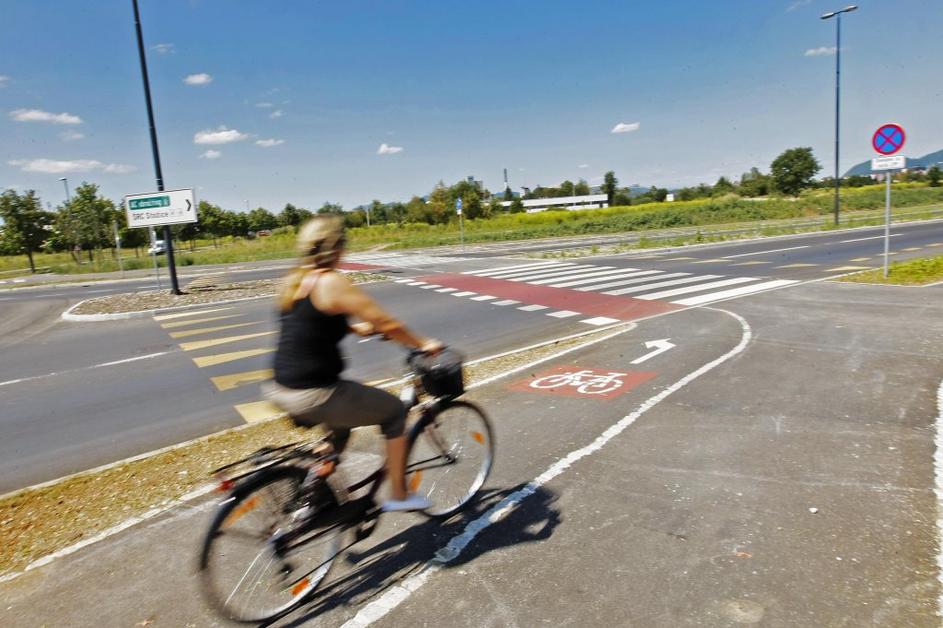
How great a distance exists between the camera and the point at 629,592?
290 centimetres

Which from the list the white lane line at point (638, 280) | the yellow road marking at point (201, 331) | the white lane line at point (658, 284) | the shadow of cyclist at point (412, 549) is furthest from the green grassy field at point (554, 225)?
the shadow of cyclist at point (412, 549)

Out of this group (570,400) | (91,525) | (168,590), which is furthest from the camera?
(570,400)

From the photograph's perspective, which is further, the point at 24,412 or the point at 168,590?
the point at 24,412

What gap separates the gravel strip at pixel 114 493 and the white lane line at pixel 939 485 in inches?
118

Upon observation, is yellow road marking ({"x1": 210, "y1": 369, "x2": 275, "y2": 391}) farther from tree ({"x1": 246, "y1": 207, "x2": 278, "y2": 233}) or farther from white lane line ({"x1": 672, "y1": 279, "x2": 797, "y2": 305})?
tree ({"x1": 246, "y1": 207, "x2": 278, "y2": 233})

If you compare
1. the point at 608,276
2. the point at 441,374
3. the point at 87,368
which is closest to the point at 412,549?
the point at 441,374

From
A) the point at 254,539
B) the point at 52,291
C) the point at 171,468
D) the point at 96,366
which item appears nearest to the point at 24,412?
the point at 96,366

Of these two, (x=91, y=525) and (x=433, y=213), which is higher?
(x=433, y=213)

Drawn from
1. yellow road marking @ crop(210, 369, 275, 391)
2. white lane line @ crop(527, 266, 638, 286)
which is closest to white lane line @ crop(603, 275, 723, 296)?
white lane line @ crop(527, 266, 638, 286)

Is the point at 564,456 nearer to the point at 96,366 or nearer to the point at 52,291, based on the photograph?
the point at 96,366

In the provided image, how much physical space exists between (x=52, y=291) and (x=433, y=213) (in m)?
51.8

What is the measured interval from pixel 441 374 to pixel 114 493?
9.83ft

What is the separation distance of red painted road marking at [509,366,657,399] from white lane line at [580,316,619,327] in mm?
3600

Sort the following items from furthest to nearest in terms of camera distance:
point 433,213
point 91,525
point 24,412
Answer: point 433,213 < point 24,412 < point 91,525
